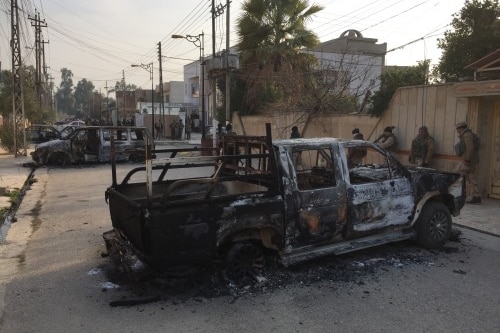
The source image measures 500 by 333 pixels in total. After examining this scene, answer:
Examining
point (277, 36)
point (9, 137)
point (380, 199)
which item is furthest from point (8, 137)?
point (380, 199)

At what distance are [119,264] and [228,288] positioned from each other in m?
1.29

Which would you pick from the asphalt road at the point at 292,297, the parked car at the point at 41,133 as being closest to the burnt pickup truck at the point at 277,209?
the asphalt road at the point at 292,297

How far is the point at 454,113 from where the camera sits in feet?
32.0

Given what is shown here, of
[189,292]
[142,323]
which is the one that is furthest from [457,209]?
[142,323]

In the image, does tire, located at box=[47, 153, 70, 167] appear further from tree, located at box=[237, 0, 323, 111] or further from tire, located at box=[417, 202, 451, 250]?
tire, located at box=[417, 202, 451, 250]

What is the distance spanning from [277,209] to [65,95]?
173899 mm

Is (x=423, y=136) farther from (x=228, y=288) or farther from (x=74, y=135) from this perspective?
(x=74, y=135)

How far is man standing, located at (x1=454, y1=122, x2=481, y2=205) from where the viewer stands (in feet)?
29.1

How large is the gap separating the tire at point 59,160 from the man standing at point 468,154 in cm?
1439

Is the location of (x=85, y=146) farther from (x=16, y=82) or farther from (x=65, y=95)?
(x=65, y=95)

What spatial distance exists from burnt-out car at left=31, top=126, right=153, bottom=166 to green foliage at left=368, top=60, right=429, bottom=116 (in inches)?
353

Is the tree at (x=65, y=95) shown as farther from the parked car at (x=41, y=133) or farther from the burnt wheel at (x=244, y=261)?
the burnt wheel at (x=244, y=261)

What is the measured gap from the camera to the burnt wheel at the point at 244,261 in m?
4.73

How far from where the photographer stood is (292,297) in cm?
447
